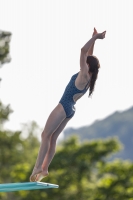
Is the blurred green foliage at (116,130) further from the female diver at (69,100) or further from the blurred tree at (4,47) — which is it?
the female diver at (69,100)

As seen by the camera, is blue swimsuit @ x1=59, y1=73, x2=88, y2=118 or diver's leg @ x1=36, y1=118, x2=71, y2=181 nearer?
blue swimsuit @ x1=59, y1=73, x2=88, y2=118

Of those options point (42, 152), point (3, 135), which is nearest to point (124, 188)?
point (3, 135)

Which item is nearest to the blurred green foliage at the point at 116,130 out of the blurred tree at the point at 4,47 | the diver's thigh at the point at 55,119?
the blurred tree at the point at 4,47

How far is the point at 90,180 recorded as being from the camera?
28.4m

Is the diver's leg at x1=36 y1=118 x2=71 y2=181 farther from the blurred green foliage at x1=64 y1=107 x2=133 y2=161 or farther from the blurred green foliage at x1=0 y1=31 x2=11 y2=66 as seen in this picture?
the blurred green foliage at x1=64 y1=107 x2=133 y2=161

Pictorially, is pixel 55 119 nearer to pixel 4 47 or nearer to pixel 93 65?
pixel 93 65

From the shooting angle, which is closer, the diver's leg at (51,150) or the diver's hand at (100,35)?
the diver's hand at (100,35)

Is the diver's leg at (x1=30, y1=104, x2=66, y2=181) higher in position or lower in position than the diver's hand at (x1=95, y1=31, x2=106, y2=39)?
lower

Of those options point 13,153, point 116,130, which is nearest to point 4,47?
point 13,153

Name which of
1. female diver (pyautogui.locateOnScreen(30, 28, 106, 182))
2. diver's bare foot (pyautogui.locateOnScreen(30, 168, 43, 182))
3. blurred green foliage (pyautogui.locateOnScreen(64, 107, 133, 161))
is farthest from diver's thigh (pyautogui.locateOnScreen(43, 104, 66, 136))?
blurred green foliage (pyautogui.locateOnScreen(64, 107, 133, 161))

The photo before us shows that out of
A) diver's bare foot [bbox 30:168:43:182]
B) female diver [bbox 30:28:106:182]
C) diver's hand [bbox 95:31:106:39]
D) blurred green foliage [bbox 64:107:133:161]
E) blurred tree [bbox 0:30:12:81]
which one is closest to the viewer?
diver's hand [bbox 95:31:106:39]

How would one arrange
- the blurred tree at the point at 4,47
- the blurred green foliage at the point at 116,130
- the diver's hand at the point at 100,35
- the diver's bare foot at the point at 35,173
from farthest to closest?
the blurred green foliage at the point at 116,130
the blurred tree at the point at 4,47
the diver's bare foot at the point at 35,173
the diver's hand at the point at 100,35

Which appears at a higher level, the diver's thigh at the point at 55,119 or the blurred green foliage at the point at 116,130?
the blurred green foliage at the point at 116,130

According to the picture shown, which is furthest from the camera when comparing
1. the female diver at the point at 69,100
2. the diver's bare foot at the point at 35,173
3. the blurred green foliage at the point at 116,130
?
the blurred green foliage at the point at 116,130
